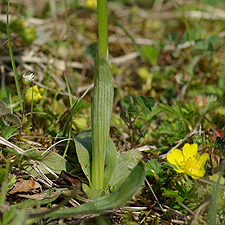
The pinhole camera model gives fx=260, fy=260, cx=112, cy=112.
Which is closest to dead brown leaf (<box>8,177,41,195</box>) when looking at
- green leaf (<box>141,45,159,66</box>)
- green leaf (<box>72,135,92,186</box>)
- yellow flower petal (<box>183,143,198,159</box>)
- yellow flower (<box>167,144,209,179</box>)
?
green leaf (<box>72,135,92,186</box>)

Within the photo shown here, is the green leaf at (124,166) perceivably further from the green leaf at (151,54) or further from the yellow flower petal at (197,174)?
the green leaf at (151,54)

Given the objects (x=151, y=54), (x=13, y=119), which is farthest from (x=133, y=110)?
(x=151, y=54)

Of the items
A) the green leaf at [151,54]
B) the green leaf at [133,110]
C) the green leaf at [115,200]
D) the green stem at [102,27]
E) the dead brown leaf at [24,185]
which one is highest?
the green stem at [102,27]

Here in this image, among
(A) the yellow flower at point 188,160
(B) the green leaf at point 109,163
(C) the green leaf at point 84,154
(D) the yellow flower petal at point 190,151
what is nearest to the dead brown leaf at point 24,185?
(C) the green leaf at point 84,154

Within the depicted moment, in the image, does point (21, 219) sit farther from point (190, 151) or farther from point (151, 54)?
point (151, 54)

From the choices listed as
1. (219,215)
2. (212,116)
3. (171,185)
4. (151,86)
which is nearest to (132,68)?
(151,86)

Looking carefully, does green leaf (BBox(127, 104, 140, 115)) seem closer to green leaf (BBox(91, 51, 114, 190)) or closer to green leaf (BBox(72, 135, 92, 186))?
green leaf (BBox(91, 51, 114, 190))
